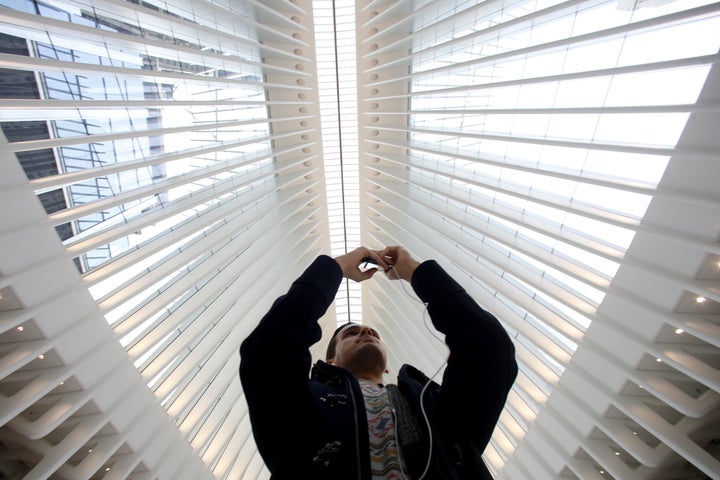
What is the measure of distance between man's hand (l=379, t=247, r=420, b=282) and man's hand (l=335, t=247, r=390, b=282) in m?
0.05

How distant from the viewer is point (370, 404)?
2131 millimetres

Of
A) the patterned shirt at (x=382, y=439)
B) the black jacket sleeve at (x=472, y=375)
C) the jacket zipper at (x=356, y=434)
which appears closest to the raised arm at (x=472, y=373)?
the black jacket sleeve at (x=472, y=375)

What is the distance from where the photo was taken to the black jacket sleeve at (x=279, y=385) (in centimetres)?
183

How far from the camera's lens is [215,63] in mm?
7926

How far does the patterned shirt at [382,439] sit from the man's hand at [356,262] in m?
0.71

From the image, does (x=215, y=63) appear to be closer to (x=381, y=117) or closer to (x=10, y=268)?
(x=381, y=117)

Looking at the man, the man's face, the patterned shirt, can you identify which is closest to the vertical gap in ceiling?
the man's face

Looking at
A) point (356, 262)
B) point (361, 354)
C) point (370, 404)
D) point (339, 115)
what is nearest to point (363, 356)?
point (361, 354)

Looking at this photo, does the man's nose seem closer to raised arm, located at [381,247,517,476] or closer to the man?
the man

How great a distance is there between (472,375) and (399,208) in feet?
29.1

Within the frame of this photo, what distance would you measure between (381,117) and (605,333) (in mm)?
7759

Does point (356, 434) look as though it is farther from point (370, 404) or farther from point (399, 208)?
point (399, 208)

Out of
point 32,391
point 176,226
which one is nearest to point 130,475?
point 32,391

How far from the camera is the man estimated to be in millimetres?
1799
